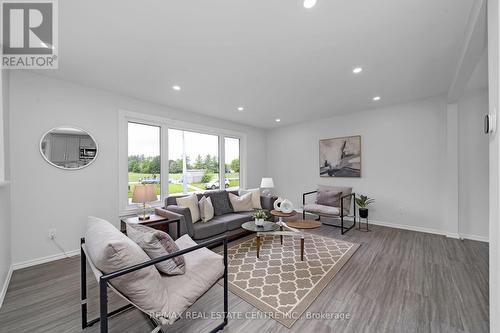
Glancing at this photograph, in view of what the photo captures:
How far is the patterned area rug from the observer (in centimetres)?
192

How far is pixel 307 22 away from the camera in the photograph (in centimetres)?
178

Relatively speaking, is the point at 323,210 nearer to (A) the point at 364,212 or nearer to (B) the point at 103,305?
(A) the point at 364,212

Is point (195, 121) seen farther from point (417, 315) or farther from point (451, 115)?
point (451, 115)

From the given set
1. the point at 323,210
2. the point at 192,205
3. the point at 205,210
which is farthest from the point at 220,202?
the point at 323,210

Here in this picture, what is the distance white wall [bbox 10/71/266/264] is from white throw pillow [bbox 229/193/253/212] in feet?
6.89

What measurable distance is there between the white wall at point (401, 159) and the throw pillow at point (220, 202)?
2.62 metres

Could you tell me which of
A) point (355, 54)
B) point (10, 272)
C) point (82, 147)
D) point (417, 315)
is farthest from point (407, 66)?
point (10, 272)

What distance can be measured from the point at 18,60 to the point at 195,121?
106 inches

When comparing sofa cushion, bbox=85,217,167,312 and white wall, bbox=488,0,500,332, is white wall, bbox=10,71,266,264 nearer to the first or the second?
sofa cushion, bbox=85,217,167,312

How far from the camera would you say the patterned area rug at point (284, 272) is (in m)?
1.92

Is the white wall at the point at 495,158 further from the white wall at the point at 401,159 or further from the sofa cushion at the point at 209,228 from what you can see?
the white wall at the point at 401,159

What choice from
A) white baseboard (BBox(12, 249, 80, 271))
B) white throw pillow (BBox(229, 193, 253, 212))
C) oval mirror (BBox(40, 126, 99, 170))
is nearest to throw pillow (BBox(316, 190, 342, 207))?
white throw pillow (BBox(229, 193, 253, 212))

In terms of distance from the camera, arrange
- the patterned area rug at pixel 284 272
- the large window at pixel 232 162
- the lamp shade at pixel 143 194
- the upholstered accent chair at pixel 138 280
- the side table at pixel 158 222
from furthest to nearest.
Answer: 1. the large window at pixel 232 162
2. the lamp shade at pixel 143 194
3. the side table at pixel 158 222
4. the patterned area rug at pixel 284 272
5. the upholstered accent chair at pixel 138 280

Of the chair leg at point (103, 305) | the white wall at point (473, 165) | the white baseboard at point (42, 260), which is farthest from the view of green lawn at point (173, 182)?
the white wall at point (473, 165)
